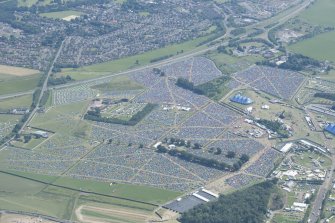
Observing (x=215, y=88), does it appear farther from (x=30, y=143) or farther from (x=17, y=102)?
(x=30, y=143)

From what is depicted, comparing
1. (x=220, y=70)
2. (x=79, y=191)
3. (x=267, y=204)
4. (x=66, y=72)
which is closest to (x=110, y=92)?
(x=66, y=72)

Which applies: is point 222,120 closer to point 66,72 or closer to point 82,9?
point 66,72

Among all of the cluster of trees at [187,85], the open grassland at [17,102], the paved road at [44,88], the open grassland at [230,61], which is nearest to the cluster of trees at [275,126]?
the cluster of trees at [187,85]

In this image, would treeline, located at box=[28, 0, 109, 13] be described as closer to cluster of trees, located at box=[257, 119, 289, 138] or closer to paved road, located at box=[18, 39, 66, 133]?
paved road, located at box=[18, 39, 66, 133]

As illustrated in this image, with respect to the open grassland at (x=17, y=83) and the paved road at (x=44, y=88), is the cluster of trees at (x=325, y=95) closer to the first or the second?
the paved road at (x=44, y=88)

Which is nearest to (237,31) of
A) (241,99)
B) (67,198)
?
(241,99)

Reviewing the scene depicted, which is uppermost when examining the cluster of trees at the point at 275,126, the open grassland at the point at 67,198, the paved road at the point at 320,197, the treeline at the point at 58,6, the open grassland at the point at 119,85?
the treeline at the point at 58,6
